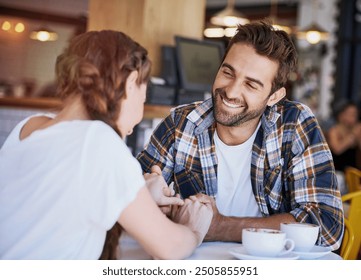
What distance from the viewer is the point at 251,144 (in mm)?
2225

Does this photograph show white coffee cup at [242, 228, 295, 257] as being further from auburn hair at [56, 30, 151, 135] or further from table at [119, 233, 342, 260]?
auburn hair at [56, 30, 151, 135]

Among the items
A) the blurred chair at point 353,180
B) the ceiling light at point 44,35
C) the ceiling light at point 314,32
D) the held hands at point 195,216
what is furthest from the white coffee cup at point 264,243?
the ceiling light at point 44,35

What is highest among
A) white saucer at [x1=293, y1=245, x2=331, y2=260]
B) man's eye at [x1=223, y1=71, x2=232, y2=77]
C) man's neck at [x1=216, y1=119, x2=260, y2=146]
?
man's eye at [x1=223, y1=71, x2=232, y2=77]

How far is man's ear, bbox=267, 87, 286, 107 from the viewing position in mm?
2275

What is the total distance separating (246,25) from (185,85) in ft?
7.51

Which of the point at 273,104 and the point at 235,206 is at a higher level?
the point at 273,104

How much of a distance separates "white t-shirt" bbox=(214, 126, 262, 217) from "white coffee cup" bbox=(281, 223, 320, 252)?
500 millimetres

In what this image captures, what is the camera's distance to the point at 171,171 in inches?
90.2

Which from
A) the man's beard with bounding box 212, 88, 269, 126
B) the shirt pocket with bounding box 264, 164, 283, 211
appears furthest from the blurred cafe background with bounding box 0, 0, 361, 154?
the shirt pocket with bounding box 264, 164, 283, 211

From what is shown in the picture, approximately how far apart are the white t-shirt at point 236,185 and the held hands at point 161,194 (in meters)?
0.41

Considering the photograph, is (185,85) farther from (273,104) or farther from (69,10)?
(69,10)

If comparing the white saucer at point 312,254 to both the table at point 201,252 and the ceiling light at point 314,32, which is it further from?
the ceiling light at point 314,32

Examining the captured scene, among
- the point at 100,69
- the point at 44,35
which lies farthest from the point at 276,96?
the point at 44,35
